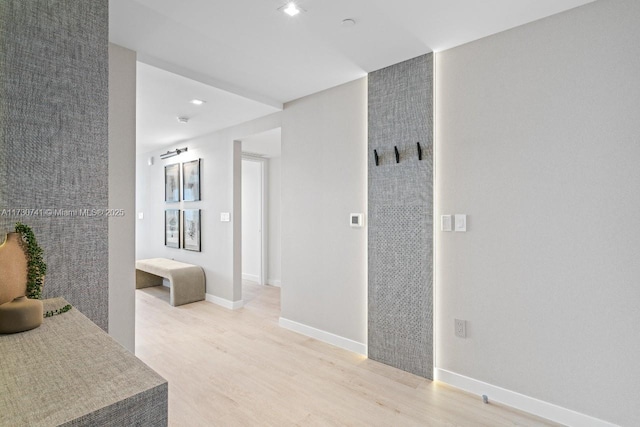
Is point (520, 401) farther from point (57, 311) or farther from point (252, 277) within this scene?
point (252, 277)

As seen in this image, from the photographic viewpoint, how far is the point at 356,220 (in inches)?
117

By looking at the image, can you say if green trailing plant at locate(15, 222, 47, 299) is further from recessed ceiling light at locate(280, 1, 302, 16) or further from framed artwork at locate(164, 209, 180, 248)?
framed artwork at locate(164, 209, 180, 248)

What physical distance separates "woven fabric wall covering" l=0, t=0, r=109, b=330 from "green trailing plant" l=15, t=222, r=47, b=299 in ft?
0.45

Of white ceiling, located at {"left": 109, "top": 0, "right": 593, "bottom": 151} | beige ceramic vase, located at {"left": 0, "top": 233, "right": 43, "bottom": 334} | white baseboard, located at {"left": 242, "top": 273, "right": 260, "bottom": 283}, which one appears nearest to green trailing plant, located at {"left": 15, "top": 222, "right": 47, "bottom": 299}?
beige ceramic vase, located at {"left": 0, "top": 233, "right": 43, "bottom": 334}

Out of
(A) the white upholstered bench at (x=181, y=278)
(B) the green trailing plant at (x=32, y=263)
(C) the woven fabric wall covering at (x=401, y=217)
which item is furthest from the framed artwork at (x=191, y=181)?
(B) the green trailing plant at (x=32, y=263)

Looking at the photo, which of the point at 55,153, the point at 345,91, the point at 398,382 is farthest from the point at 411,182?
the point at 55,153

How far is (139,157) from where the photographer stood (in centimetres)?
613

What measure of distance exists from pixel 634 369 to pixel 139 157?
6914 millimetres

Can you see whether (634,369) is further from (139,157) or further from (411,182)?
(139,157)

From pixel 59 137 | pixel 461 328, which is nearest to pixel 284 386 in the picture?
pixel 461 328

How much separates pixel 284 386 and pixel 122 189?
71.9 inches

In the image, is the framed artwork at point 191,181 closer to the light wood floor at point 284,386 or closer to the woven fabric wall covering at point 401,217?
the light wood floor at point 284,386

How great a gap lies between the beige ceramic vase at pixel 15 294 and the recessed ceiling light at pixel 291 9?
174 centimetres

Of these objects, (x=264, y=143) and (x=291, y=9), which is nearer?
(x=291, y=9)
